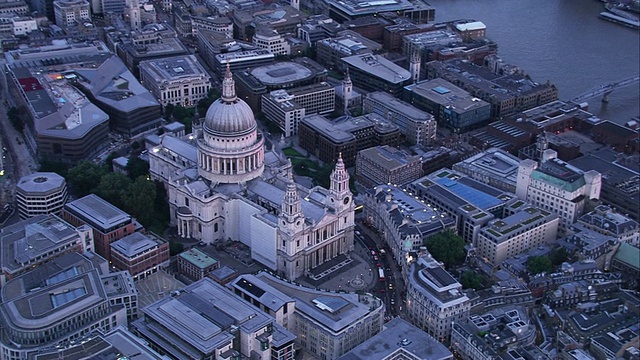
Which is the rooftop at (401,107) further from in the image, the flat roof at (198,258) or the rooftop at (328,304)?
the rooftop at (328,304)

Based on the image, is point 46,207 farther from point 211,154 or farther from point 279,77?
point 279,77

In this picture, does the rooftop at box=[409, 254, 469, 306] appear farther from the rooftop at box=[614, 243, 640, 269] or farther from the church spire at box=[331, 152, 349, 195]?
the rooftop at box=[614, 243, 640, 269]

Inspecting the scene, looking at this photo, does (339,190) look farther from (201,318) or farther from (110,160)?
(110,160)

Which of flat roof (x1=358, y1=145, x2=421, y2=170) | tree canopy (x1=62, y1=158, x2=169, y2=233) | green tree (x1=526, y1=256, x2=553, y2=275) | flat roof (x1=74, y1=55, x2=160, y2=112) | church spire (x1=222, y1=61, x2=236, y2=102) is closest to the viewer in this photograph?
green tree (x1=526, y1=256, x2=553, y2=275)

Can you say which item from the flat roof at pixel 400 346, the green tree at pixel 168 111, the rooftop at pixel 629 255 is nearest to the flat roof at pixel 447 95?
the green tree at pixel 168 111

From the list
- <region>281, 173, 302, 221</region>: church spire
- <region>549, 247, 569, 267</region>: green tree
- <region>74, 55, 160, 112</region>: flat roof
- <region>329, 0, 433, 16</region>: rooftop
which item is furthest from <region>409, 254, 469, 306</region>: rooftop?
<region>329, 0, 433, 16</region>: rooftop

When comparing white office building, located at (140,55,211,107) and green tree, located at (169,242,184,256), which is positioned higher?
white office building, located at (140,55,211,107)

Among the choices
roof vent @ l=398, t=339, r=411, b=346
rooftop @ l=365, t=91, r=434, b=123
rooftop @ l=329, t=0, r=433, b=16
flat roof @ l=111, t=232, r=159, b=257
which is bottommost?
roof vent @ l=398, t=339, r=411, b=346
